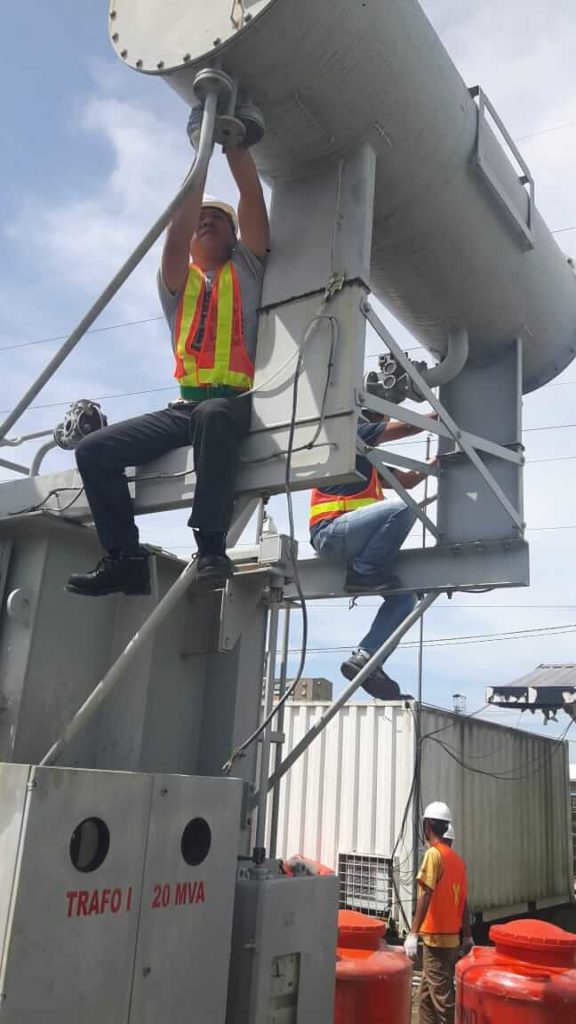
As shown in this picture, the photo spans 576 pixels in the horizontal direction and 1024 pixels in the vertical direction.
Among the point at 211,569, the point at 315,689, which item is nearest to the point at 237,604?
the point at 211,569

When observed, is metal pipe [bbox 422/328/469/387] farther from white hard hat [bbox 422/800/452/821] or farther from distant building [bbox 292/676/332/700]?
distant building [bbox 292/676/332/700]

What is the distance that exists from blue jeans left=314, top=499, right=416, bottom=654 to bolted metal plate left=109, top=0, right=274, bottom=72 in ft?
9.42

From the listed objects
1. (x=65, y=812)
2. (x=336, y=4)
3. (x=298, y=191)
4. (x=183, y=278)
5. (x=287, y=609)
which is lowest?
(x=65, y=812)

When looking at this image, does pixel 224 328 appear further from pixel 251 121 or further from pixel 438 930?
pixel 438 930

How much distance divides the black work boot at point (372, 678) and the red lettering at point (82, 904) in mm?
2856

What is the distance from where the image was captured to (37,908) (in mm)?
2805

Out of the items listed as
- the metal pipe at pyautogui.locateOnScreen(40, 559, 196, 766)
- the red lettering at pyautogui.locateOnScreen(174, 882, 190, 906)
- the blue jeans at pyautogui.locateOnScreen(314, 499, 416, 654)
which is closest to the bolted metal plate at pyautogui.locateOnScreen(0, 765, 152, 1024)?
the red lettering at pyautogui.locateOnScreen(174, 882, 190, 906)

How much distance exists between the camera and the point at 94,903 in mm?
2986

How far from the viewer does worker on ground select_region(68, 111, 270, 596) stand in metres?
3.81

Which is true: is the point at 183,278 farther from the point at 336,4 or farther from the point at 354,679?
the point at 354,679

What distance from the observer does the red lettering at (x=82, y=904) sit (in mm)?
2934

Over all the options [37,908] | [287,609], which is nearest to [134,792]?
[37,908]

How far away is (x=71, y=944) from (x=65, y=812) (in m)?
0.41

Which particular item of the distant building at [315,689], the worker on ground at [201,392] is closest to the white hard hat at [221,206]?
the worker on ground at [201,392]
